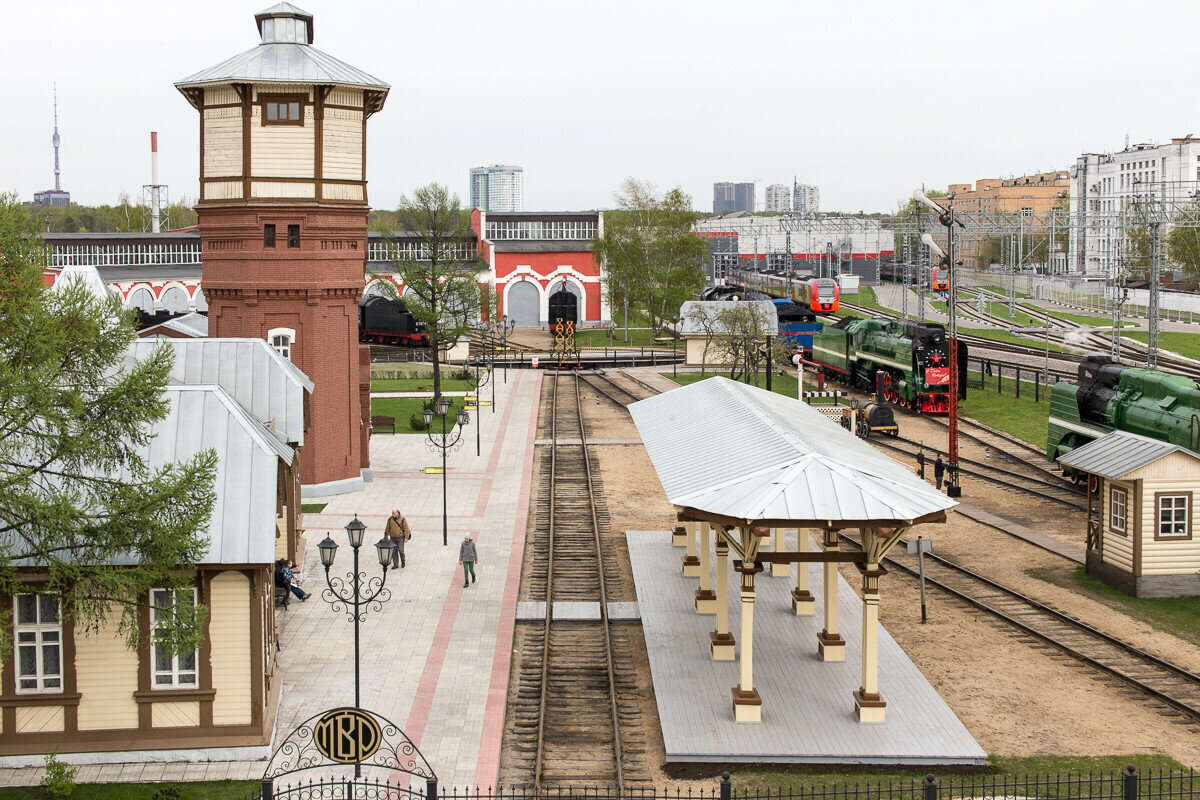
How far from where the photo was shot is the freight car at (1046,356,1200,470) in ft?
87.0

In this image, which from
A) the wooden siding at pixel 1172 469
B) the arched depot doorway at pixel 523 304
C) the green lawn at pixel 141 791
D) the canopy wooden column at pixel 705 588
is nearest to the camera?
the green lawn at pixel 141 791

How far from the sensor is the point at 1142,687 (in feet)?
59.1

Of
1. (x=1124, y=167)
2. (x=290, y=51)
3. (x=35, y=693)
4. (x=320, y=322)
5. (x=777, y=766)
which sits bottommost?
(x=777, y=766)

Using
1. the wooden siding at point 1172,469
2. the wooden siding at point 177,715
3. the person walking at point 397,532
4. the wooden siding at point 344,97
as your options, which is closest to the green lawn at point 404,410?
the wooden siding at point 344,97

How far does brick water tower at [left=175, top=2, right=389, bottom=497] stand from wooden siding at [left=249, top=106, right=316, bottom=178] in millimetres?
27

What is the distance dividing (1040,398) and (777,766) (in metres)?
37.0

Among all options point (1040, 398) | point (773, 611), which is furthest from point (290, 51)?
point (1040, 398)

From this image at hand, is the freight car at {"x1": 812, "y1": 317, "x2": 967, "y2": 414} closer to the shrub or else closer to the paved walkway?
the paved walkway

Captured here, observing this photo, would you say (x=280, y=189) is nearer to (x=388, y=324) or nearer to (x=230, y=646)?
(x=230, y=646)

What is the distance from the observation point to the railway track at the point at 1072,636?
59.3ft

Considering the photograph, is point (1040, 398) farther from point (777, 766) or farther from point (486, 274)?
point (486, 274)

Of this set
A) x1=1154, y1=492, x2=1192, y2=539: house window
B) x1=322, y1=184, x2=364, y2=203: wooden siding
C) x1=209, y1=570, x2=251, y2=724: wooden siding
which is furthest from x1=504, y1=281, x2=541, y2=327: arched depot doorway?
x1=209, y1=570, x2=251, y2=724: wooden siding

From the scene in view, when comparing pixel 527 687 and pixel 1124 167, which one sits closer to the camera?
pixel 527 687

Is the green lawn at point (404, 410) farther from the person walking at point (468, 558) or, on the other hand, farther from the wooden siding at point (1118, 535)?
the wooden siding at point (1118, 535)
